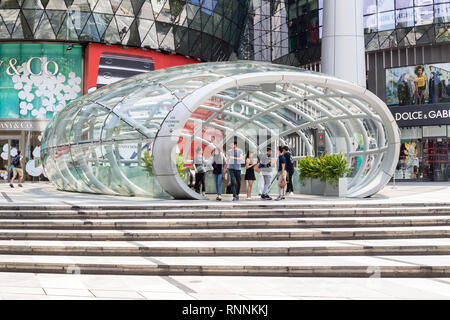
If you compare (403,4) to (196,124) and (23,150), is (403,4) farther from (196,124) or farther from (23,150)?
(23,150)

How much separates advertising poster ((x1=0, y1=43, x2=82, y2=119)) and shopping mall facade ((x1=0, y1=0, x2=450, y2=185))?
6cm

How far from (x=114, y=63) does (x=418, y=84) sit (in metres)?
18.7

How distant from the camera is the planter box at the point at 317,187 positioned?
1783 cm

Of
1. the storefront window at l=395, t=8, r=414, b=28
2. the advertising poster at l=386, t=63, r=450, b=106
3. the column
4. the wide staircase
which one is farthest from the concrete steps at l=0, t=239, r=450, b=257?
the storefront window at l=395, t=8, r=414, b=28

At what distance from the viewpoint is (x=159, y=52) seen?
115ft

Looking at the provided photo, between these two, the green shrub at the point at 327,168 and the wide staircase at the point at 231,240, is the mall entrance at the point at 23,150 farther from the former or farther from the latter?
the wide staircase at the point at 231,240

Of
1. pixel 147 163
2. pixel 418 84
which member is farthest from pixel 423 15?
pixel 147 163

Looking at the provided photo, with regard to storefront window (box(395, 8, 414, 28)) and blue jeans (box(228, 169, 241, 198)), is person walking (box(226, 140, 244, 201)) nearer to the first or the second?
blue jeans (box(228, 169, 241, 198))

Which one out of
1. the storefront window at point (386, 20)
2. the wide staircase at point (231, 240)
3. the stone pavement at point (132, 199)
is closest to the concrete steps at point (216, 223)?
the wide staircase at point (231, 240)

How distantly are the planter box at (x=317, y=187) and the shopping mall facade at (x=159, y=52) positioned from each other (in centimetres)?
1800

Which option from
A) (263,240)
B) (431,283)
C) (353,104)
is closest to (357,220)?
(263,240)

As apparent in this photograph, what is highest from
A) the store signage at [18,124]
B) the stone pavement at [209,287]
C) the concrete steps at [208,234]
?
the store signage at [18,124]

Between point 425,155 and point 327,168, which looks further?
point 425,155
